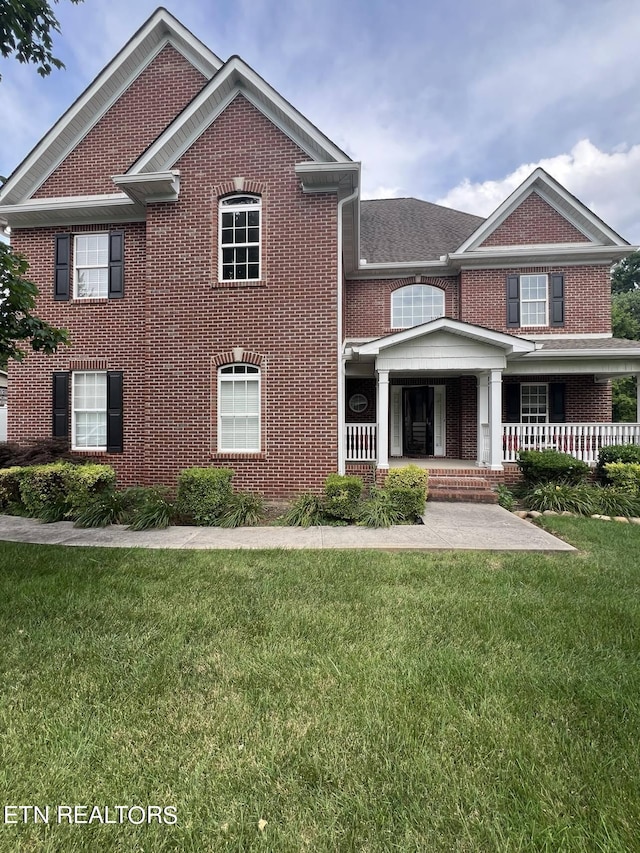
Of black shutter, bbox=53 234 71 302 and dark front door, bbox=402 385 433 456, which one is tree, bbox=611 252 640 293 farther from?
black shutter, bbox=53 234 71 302

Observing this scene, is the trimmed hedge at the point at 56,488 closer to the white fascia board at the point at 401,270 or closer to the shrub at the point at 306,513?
the shrub at the point at 306,513

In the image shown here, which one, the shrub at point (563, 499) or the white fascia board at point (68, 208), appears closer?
the shrub at point (563, 499)

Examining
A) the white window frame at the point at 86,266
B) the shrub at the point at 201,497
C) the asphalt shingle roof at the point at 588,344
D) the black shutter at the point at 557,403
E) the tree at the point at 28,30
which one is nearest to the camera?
the tree at the point at 28,30

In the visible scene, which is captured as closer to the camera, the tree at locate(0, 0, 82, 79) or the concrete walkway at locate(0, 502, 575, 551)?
the tree at locate(0, 0, 82, 79)

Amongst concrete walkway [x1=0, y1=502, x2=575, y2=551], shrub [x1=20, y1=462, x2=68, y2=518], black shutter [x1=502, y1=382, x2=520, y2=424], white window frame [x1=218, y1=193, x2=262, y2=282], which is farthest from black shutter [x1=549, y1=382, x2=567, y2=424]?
shrub [x1=20, y1=462, x2=68, y2=518]

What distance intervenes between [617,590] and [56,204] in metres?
13.0

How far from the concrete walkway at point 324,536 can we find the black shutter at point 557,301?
25.9 ft

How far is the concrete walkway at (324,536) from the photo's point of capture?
6.02m

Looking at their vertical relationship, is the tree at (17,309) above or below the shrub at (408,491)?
above

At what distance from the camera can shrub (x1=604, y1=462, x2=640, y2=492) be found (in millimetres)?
8938

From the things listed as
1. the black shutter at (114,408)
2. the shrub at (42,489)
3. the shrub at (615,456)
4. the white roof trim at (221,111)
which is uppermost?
the white roof trim at (221,111)

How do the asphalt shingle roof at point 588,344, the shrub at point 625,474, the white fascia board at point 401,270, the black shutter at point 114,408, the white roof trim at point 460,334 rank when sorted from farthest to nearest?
the white fascia board at point 401,270
the asphalt shingle roof at point 588,344
the black shutter at point 114,408
the white roof trim at point 460,334
the shrub at point 625,474

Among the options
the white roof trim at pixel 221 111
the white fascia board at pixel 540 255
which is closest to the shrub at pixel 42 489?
the white roof trim at pixel 221 111

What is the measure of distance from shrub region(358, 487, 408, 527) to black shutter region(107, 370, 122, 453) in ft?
20.9
